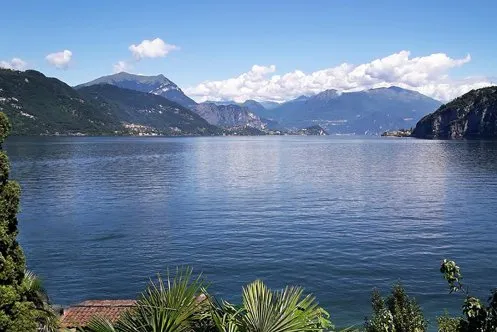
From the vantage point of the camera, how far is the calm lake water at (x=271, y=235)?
149ft

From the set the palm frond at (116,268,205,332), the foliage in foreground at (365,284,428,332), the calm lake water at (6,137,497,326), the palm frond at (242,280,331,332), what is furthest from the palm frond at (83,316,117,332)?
the calm lake water at (6,137,497,326)

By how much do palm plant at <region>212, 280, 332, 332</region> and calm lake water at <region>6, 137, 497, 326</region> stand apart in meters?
24.9

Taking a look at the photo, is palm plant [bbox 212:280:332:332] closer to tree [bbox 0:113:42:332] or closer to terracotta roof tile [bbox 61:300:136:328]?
tree [bbox 0:113:42:332]

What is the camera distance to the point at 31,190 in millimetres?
105188

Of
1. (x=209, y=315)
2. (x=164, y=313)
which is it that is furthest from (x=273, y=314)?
(x=164, y=313)

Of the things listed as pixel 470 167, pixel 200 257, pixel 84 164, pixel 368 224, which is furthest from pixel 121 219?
pixel 470 167

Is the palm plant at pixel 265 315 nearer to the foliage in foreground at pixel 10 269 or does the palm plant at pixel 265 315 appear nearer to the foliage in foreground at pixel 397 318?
the foliage in foreground at pixel 397 318

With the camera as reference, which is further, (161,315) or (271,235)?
(271,235)

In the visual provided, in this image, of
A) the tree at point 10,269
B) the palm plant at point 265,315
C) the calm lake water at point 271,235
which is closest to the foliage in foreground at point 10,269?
the tree at point 10,269

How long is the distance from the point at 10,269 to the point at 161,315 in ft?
34.3

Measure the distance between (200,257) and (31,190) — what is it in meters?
66.8

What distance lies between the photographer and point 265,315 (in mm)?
12539

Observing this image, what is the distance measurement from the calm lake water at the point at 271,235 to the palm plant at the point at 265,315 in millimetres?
24949

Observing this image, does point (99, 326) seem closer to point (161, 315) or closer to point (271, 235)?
point (161, 315)
